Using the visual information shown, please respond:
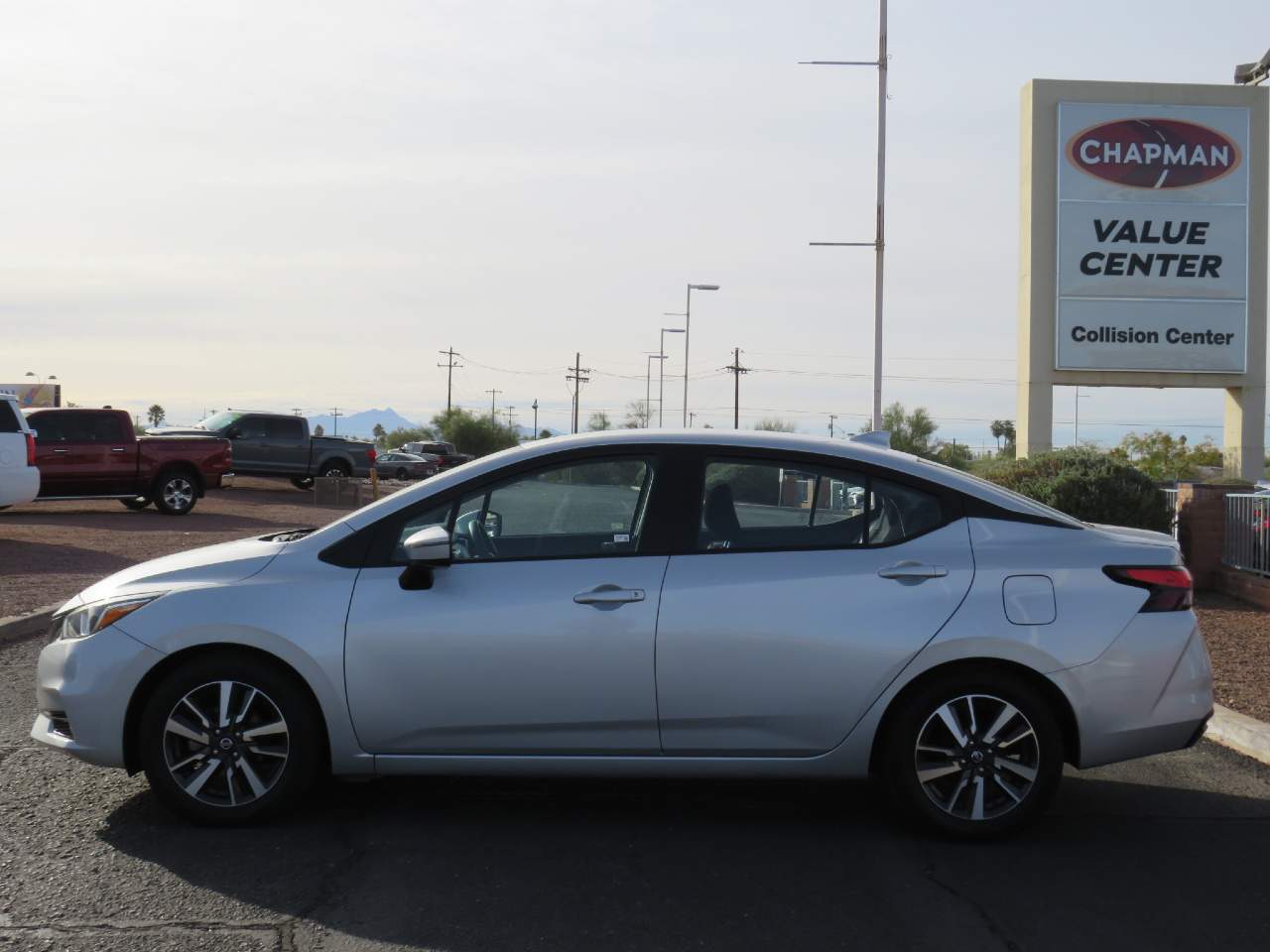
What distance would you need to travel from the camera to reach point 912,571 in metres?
5.57

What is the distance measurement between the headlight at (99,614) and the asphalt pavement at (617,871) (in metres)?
0.80

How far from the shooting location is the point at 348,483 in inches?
1291

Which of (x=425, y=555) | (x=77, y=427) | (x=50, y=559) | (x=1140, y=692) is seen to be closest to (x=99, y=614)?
(x=425, y=555)

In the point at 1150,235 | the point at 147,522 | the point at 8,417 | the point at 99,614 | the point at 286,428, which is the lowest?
→ the point at 147,522

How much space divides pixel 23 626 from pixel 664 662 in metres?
7.30

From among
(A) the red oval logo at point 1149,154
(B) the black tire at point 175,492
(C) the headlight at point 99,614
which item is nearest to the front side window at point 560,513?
(C) the headlight at point 99,614

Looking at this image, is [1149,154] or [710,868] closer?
[710,868]

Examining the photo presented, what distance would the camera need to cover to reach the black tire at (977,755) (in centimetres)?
553

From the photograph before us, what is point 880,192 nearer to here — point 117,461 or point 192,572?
point 117,461

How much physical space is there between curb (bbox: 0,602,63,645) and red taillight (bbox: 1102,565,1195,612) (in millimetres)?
8026

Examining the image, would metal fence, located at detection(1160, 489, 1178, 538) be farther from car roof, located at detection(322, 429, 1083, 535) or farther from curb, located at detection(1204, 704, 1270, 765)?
car roof, located at detection(322, 429, 1083, 535)

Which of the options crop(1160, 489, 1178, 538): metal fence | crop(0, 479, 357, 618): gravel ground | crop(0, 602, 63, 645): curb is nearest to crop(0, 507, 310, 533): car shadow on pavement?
crop(0, 479, 357, 618): gravel ground

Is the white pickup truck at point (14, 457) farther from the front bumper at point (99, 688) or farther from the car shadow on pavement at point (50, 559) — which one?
the front bumper at point (99, 688)

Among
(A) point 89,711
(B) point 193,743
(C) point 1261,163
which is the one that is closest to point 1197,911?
(B) point 193,743
